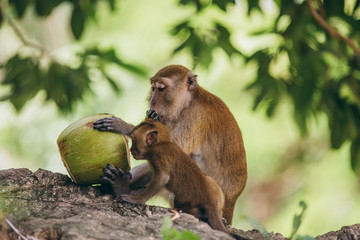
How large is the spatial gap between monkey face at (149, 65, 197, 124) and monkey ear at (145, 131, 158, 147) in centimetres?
82

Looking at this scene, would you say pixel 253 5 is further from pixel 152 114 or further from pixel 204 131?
pixel 152 114

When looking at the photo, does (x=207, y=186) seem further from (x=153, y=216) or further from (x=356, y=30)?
(x=356, y=30)

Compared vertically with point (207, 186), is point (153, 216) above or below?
A: below

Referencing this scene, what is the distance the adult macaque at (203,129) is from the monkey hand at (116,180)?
3.18ft

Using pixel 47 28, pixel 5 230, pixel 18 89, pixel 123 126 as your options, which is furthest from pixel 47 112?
pixel 5 230

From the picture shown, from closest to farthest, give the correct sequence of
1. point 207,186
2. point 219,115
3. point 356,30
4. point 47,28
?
point 207,186
point 219,115
point 356,30
point 47,28

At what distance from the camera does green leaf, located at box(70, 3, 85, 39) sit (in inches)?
200

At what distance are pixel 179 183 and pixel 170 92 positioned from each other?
1.17 m

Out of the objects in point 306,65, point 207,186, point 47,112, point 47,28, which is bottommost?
point 207,186

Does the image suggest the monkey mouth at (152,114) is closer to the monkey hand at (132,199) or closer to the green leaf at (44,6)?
the monkey hand at (132,199)

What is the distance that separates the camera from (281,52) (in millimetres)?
5254

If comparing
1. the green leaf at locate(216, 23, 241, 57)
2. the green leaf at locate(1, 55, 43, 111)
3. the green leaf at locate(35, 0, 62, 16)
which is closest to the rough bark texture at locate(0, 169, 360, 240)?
the green leaf at locate(1, 55, 43, 111)

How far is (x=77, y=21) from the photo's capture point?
200 inches

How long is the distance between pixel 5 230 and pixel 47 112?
30.0ft
